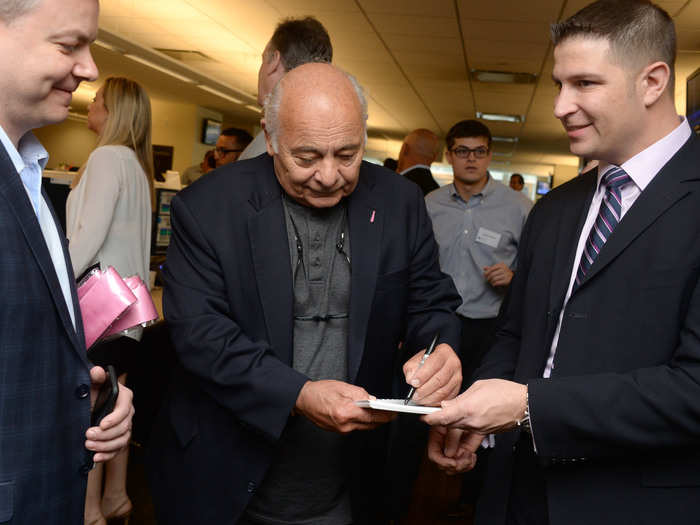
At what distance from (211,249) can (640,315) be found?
97 cm

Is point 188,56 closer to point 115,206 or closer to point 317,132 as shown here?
point 115,206

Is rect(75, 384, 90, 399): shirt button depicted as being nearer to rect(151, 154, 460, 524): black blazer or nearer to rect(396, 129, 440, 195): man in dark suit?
rect(151, 154, 460, 524): black blazer

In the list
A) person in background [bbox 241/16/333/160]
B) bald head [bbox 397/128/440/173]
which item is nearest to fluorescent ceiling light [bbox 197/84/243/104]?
bald head [bbox 397/128/440/173]

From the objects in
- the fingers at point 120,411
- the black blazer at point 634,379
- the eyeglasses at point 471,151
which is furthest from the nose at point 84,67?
the eyeglasses at point 471,151

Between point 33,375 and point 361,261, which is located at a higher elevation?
point 361,261

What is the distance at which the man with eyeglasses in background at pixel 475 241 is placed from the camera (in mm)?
3539

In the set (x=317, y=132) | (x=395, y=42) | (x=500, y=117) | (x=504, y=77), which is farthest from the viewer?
(x=500, y=117)

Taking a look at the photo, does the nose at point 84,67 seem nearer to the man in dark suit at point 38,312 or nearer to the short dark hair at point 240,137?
the man in dark suit at point 38,312

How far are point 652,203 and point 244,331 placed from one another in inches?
37.9

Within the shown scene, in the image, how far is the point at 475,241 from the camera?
11.7 feet

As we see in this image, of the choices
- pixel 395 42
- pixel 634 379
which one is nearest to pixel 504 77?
pixel 395 42

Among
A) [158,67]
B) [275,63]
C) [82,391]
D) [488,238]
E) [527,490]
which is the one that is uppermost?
[158,67]

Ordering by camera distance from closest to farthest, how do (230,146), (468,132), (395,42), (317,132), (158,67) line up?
(317,132)
(468,132)
(230,146)
(395,42)
(158,67)

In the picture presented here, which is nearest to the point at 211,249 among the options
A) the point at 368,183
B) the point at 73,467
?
the point at 368,183
